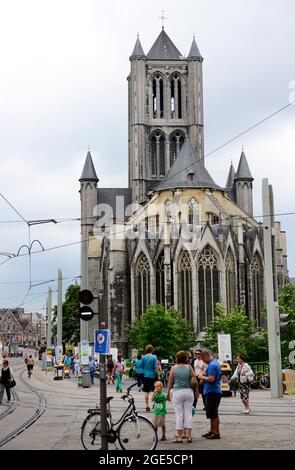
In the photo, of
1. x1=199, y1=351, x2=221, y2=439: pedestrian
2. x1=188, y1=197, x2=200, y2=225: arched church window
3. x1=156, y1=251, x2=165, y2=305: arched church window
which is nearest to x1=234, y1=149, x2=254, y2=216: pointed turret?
x1=188, y1=197, x2=200, y2=225: arched church window

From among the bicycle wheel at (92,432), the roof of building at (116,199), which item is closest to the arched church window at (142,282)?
the roof of building at (116,199)

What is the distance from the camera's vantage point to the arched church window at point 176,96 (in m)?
75.8

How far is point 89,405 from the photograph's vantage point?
1892 cm

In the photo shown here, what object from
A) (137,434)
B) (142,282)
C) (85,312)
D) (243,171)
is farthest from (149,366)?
(243,171)

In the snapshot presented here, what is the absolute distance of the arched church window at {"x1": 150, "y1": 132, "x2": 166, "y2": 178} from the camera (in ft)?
242

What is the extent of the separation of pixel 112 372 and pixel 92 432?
66.5 ft

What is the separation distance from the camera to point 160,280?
55.9 meters

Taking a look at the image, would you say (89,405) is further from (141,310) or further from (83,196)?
(83,196)

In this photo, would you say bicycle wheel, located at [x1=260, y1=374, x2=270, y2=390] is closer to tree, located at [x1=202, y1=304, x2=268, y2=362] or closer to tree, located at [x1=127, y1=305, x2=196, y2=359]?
tree, located at [x1=202, y1=304, x2=268, y2=362]

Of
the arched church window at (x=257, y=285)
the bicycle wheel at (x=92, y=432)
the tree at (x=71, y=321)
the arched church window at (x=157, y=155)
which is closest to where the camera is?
the bicycle wheel at (x=92, y=432)

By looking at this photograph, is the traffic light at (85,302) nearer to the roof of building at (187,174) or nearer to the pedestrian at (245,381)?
Result: the pedestrian at (245,381)

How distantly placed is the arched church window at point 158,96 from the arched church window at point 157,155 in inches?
85.5

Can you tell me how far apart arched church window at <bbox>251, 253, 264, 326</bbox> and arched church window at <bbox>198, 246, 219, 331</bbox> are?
4576mm
